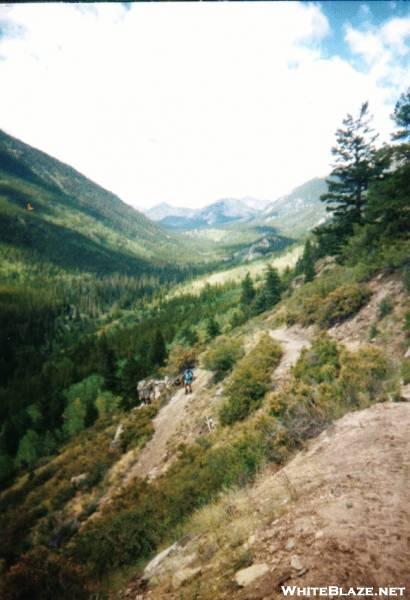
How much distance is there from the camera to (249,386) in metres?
14.3

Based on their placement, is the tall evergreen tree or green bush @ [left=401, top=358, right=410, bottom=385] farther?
the tall evergreen tree

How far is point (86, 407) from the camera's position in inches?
1944

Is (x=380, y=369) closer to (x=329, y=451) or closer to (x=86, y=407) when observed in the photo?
(x=329, y=451)

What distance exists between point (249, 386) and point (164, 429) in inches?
330

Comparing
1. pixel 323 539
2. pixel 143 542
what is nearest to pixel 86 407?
pixel 143 542

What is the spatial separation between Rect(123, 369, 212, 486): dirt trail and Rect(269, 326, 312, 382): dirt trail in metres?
5.85

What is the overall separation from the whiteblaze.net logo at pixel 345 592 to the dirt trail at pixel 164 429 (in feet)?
44.9

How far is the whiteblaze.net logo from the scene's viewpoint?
9.53 ft

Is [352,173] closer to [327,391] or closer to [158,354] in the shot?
[327,391]

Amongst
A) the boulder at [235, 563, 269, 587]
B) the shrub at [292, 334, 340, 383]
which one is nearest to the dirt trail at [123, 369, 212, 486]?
the shrub at [292, 334, 340, 383]

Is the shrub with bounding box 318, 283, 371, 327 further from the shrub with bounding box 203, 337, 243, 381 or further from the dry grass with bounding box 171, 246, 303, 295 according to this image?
the dry grass with bounding box 171, 246, 303, 295

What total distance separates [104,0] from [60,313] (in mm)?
166856

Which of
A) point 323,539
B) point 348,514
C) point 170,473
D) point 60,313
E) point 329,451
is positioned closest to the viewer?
point 323,539

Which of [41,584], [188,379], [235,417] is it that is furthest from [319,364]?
[188,379]
